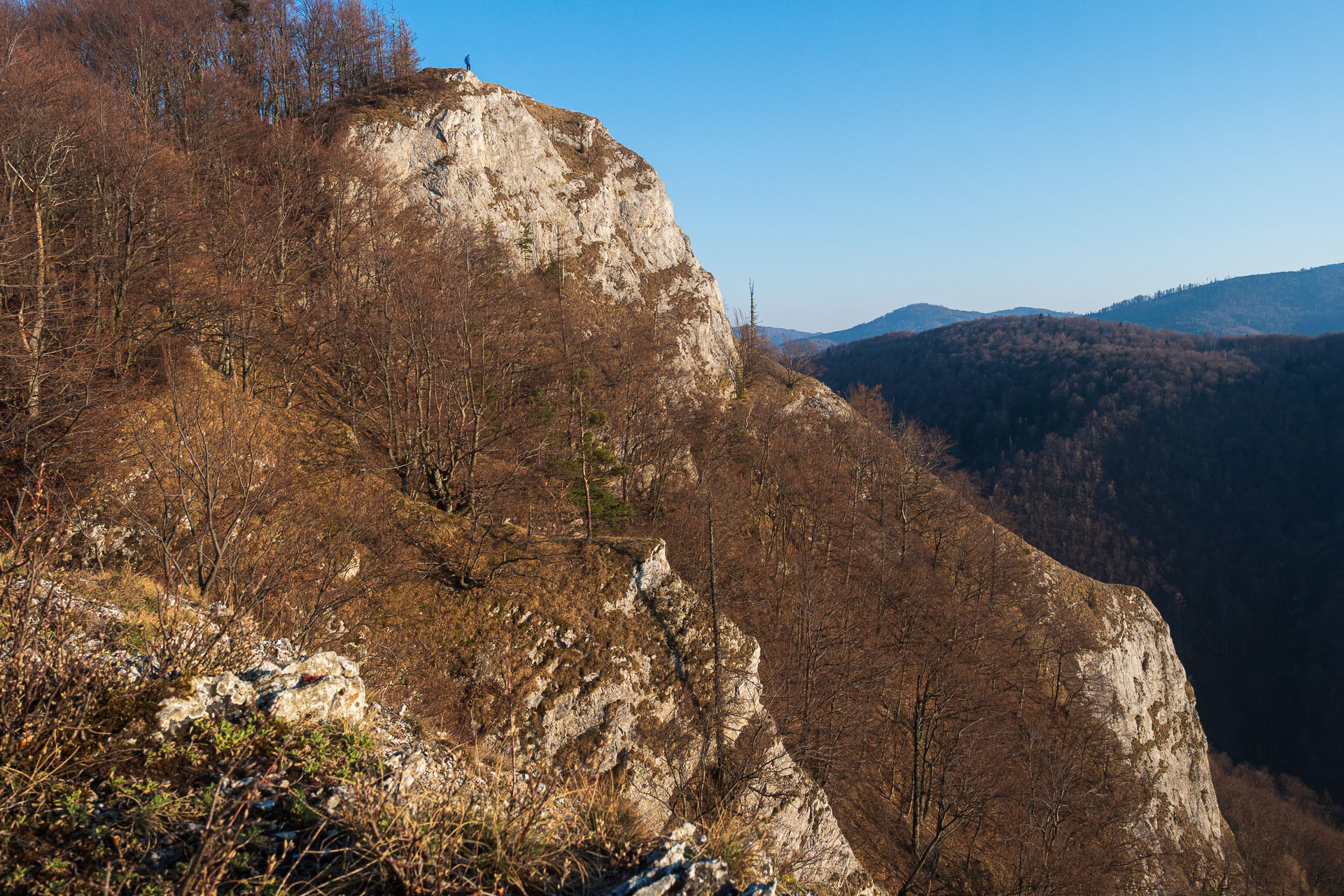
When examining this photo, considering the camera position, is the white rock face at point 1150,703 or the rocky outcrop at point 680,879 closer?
the rocky outcrop at point 680,879

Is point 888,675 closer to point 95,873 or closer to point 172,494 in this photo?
point 172,494

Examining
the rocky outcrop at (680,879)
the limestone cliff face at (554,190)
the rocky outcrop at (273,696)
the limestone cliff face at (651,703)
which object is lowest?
the limestone cliff face at (651,703)

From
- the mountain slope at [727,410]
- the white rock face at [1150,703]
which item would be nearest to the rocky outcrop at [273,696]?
the mountain slope at [727,410]

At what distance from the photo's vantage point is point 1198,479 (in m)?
113

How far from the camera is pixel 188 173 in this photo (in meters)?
20.0

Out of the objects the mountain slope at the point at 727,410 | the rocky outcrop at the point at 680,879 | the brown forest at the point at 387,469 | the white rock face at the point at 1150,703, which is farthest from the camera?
the white rock face at the point at 1150,703

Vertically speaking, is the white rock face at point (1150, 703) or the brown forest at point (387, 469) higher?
the brown forest at point (387, 469)

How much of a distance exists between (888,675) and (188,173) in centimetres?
3310

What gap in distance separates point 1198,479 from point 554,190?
13009cm

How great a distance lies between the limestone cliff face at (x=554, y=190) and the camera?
3975 centimetres

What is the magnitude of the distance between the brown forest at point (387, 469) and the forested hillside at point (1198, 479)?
85.4 feet

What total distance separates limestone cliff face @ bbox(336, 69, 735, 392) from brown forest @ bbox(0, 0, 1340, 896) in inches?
141

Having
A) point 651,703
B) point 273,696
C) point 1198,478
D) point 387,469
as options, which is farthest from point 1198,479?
point 273,696

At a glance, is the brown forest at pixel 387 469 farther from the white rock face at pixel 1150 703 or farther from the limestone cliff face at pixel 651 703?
the white rock face at pixel 1150 703
